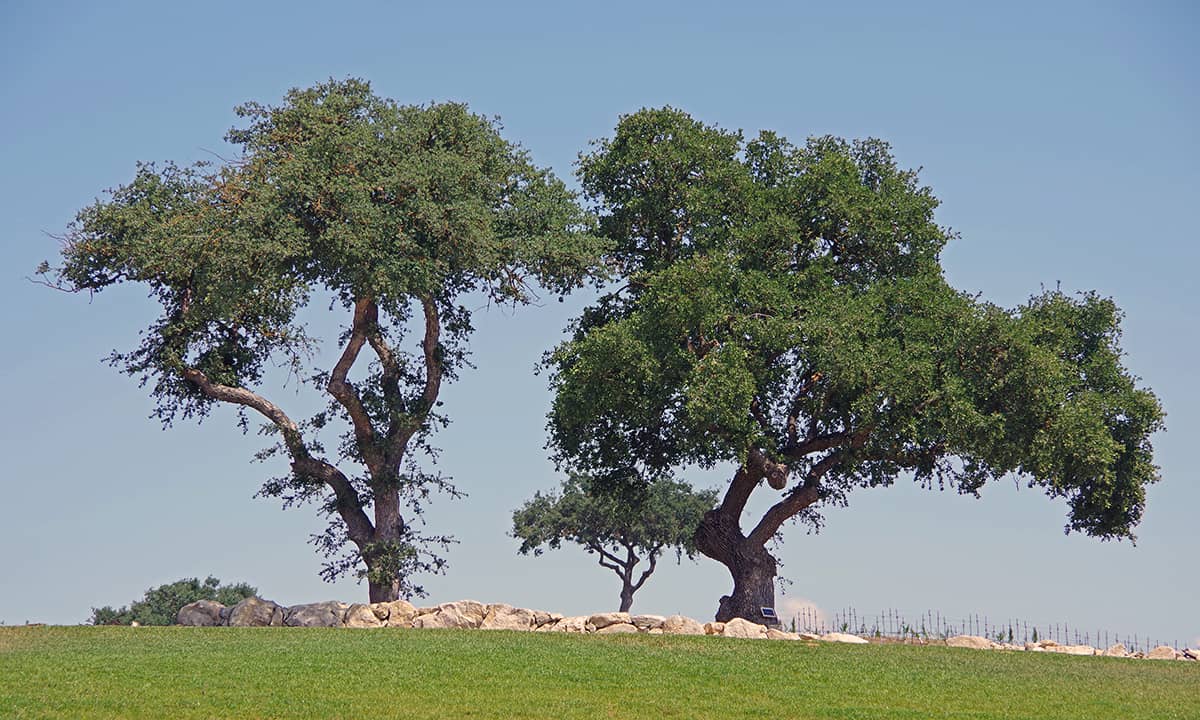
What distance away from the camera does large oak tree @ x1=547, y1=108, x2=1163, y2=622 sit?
41.7 m

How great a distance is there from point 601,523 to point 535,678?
43.5 m

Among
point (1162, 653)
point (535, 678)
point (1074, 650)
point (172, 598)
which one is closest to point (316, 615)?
point (535, 678)

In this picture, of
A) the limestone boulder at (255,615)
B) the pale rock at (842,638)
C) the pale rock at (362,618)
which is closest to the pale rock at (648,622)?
the pale rock at (842,638)

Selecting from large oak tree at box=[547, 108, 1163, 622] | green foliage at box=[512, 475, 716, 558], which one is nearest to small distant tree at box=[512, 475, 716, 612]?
green foliage at box=[512, 475, 716, 558]

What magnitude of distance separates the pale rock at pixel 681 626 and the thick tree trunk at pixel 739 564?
5719 mm

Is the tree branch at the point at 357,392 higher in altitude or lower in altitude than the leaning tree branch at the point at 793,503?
higher

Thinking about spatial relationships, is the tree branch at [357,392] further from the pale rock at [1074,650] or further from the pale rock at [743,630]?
the pale rock at [1074,650]

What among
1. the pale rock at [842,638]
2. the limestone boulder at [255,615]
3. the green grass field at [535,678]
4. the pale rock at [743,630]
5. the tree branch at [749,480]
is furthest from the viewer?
the tree branch at [749,480]

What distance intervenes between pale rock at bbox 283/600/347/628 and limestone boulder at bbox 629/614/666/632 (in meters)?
9.31

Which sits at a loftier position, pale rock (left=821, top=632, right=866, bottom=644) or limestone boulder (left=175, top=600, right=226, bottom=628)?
pale rock (left=821, top=632, right=866, bottom=644)

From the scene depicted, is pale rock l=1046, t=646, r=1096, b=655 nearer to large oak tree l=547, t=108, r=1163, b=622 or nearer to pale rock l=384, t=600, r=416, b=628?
large oak tree l=547, t=108, r=1163, b=622

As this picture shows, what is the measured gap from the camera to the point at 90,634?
3916cm

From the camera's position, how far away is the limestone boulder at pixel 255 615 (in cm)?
4234

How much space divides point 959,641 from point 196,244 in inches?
1070
